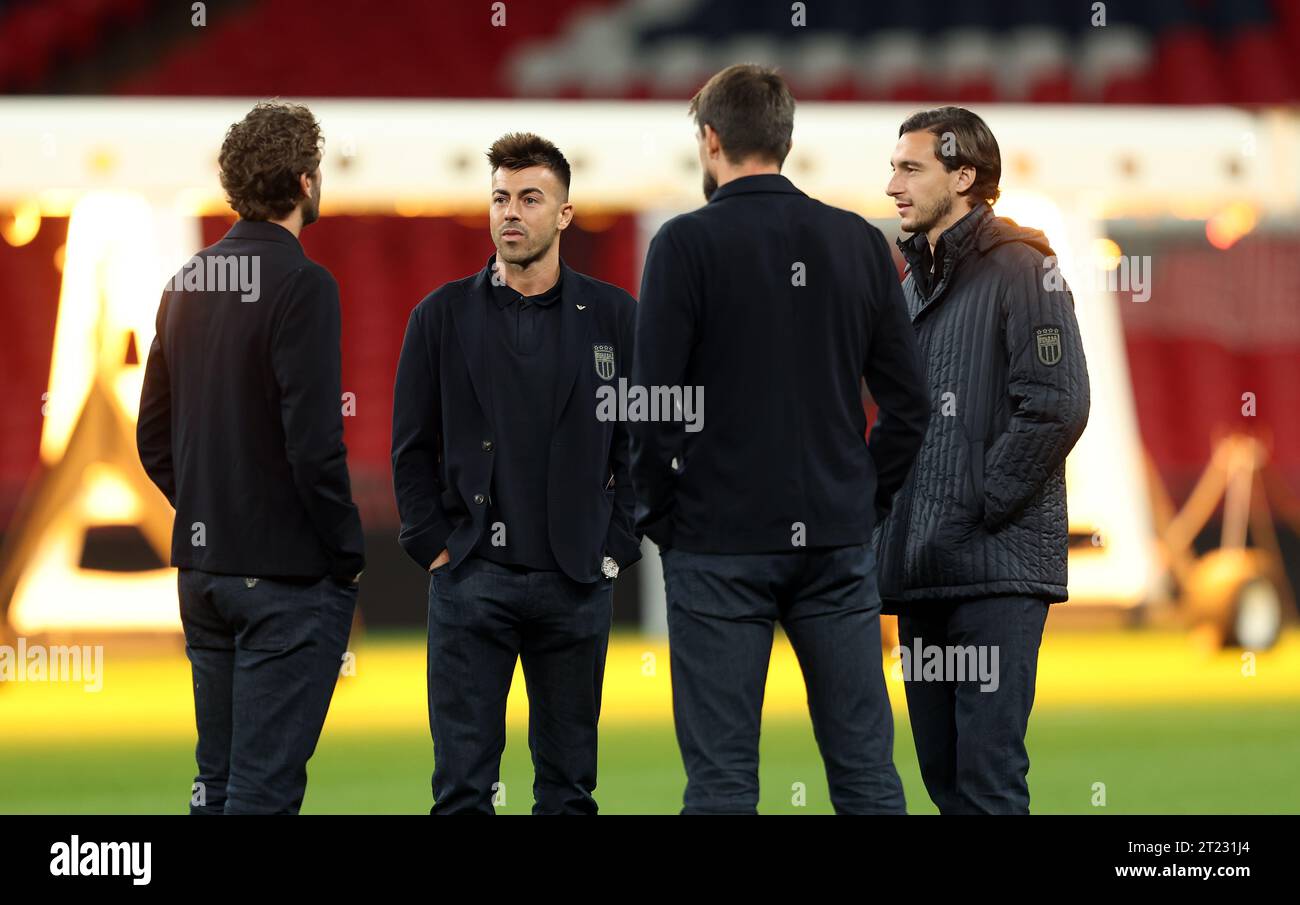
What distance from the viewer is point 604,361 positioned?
11.0 ft

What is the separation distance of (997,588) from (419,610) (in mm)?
6404

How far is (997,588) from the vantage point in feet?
10.6

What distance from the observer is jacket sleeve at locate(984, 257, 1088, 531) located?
3230 mm

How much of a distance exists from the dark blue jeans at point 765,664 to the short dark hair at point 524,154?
0.88 metres

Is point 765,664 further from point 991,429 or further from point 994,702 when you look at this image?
point 991,429

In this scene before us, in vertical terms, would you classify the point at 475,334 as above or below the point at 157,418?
above

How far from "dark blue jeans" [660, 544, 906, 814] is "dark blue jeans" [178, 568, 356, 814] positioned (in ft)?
2.21

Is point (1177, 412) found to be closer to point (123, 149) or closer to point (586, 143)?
point (586, 143)

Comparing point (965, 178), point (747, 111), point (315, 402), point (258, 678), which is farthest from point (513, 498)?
point (965, 178)

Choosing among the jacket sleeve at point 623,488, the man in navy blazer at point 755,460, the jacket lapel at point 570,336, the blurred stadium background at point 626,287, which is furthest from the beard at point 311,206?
the blurred stadium background at point 626,287

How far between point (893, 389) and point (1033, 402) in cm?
36

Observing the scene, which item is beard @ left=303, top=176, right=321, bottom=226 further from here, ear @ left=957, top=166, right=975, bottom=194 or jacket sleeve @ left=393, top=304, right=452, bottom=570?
ear @ left=957, top=166, right=975, bottom=194
